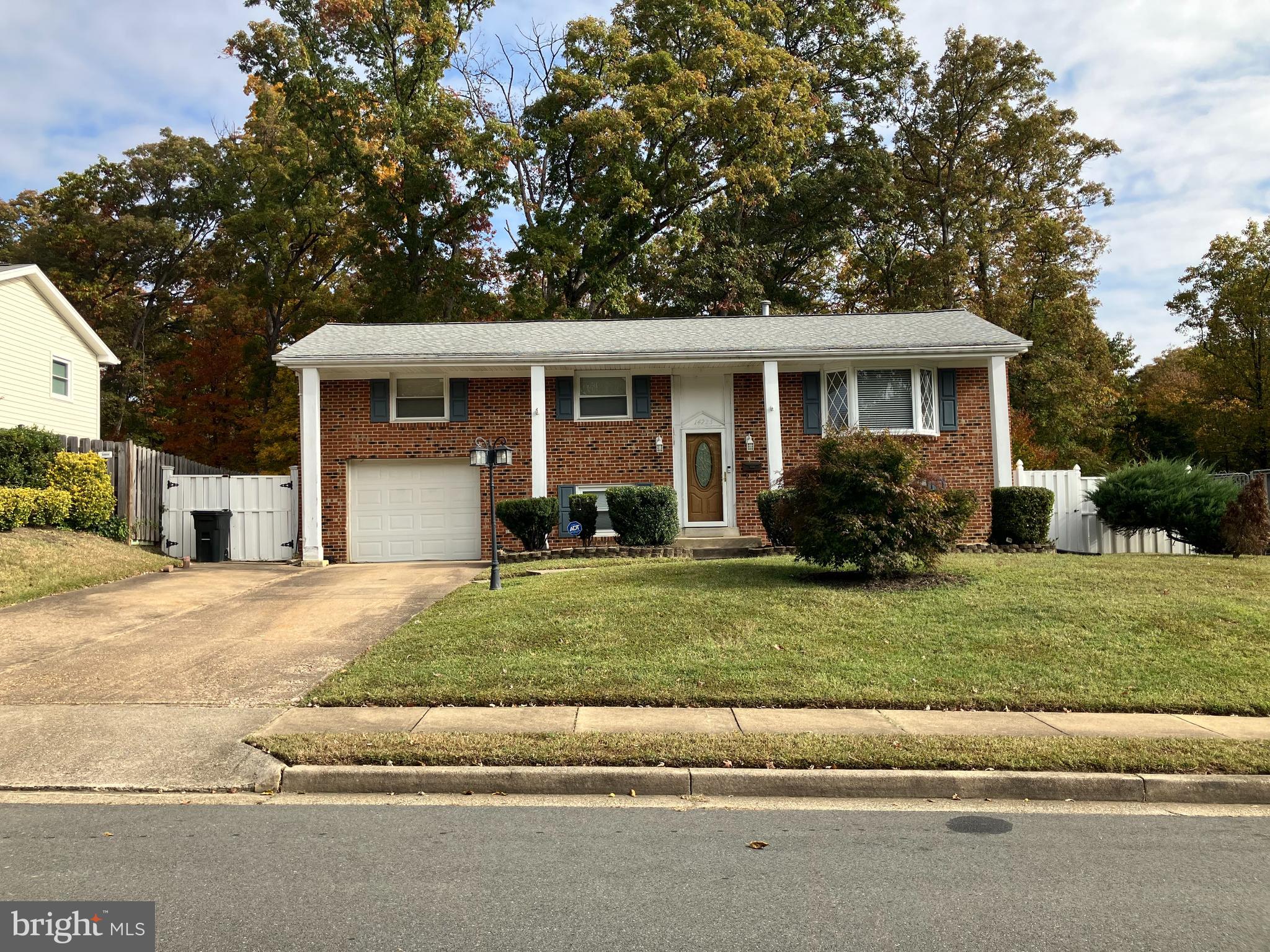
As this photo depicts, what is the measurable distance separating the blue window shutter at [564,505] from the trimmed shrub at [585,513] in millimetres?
969

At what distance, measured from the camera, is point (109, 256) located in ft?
107

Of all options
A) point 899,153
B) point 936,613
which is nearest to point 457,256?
point 899,153

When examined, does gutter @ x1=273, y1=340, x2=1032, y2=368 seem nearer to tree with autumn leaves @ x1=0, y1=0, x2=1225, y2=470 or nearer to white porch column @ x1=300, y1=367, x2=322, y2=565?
white porch column @ x1=300, y1=367, x2=322, y2=565

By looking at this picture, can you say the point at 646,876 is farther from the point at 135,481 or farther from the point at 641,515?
the point at 135,481

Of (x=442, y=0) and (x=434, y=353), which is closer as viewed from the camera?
(x=434, y=353)

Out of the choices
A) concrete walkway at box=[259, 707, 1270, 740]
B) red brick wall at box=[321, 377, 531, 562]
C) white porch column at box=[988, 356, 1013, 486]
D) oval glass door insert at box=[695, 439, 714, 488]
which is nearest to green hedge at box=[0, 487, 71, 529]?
red brick wall at box=[321, 377, 531, 562]

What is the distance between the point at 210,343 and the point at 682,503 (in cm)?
2077

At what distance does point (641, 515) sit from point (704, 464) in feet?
10.2

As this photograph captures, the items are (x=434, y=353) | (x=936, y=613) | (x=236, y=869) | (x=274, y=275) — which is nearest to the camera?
(x=236, y=869)

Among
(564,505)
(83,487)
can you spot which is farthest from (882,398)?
(83,487)

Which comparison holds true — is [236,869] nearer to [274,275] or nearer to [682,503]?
[682,503]

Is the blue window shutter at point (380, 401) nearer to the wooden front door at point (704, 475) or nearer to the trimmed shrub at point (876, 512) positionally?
the wooden front door at point (704, 475)

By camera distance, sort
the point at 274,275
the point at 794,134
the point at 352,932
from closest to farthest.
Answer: the point at 352,932 < the point at 794,134 < the point at 274,275

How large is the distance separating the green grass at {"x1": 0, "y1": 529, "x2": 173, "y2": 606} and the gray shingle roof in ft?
14.9
